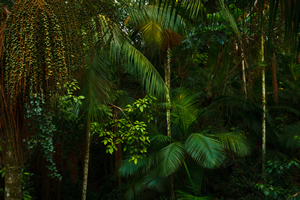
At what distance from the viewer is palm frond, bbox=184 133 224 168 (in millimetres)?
4980

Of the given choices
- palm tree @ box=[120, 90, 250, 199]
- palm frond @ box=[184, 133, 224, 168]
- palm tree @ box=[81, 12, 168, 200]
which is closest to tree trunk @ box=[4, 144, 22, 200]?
palm tree @ box=[81, 12, 168, 200]

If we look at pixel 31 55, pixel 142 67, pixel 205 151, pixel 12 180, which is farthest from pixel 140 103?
pixel 31 55

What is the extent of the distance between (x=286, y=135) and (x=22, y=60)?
6819mm

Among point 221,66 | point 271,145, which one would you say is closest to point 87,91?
point 221,66

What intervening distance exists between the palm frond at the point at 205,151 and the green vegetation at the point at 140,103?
3 centimetres

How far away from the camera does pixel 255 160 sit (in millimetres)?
7598

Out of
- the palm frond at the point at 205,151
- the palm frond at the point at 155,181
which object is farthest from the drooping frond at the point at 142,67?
the palm frond at the point at 155,181

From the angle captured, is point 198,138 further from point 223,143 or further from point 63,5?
point 63,5

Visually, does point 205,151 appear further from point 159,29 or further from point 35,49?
point 35,49

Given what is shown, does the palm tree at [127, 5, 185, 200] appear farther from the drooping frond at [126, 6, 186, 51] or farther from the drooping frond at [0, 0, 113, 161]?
the drooping frond at [0, 0, 113, 161]

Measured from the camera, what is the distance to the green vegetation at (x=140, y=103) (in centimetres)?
195

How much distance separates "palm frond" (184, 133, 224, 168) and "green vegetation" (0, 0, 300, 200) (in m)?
0.03

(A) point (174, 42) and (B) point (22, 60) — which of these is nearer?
(B) point (22, 60)

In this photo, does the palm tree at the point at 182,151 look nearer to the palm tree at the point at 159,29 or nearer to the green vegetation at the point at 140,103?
the green vegetation at the point at 140,103
